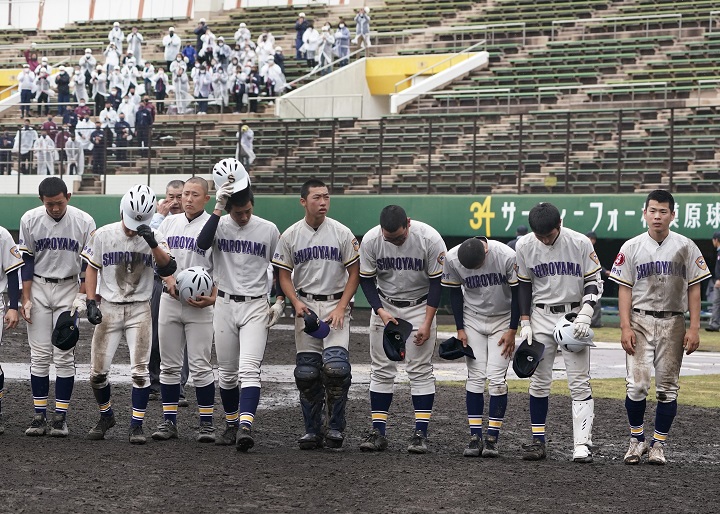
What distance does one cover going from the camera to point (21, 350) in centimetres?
1753

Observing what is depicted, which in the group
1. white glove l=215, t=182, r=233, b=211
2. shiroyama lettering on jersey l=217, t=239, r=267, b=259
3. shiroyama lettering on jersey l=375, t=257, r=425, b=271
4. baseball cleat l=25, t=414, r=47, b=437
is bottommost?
baseball cleat l=25, t=414, r=47, b=437

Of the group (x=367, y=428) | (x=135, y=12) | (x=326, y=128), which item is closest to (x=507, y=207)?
(x=326, y=128)

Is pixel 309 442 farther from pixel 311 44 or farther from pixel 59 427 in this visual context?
pixel 311 44

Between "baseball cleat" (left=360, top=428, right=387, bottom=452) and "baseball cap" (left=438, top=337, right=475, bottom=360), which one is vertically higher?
"baseball cap" (left=438, top=337, right=475, bottom=360)

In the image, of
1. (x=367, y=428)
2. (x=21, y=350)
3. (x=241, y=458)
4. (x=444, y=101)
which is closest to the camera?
(x=241, y=458)

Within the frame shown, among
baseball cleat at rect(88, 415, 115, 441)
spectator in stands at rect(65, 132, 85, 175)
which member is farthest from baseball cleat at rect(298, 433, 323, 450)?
spectator in stands at rect(65, 132, 85, 175)

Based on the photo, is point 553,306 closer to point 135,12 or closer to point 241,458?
point 241,458

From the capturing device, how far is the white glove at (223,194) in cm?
932

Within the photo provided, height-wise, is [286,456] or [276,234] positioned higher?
[276,234]

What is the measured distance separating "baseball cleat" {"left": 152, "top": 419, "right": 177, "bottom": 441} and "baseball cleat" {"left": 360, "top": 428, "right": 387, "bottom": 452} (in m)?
1.65

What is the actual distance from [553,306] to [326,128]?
20706 mm

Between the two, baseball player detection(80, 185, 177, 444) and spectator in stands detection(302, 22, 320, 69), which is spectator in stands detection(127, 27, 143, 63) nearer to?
spectator in stands detection(302, 22, 320, 69)

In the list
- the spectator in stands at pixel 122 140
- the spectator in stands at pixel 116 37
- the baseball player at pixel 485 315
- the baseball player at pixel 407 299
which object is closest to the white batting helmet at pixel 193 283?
the baseball player at pixel 407 299

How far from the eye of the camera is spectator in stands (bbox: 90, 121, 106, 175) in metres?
30.4
